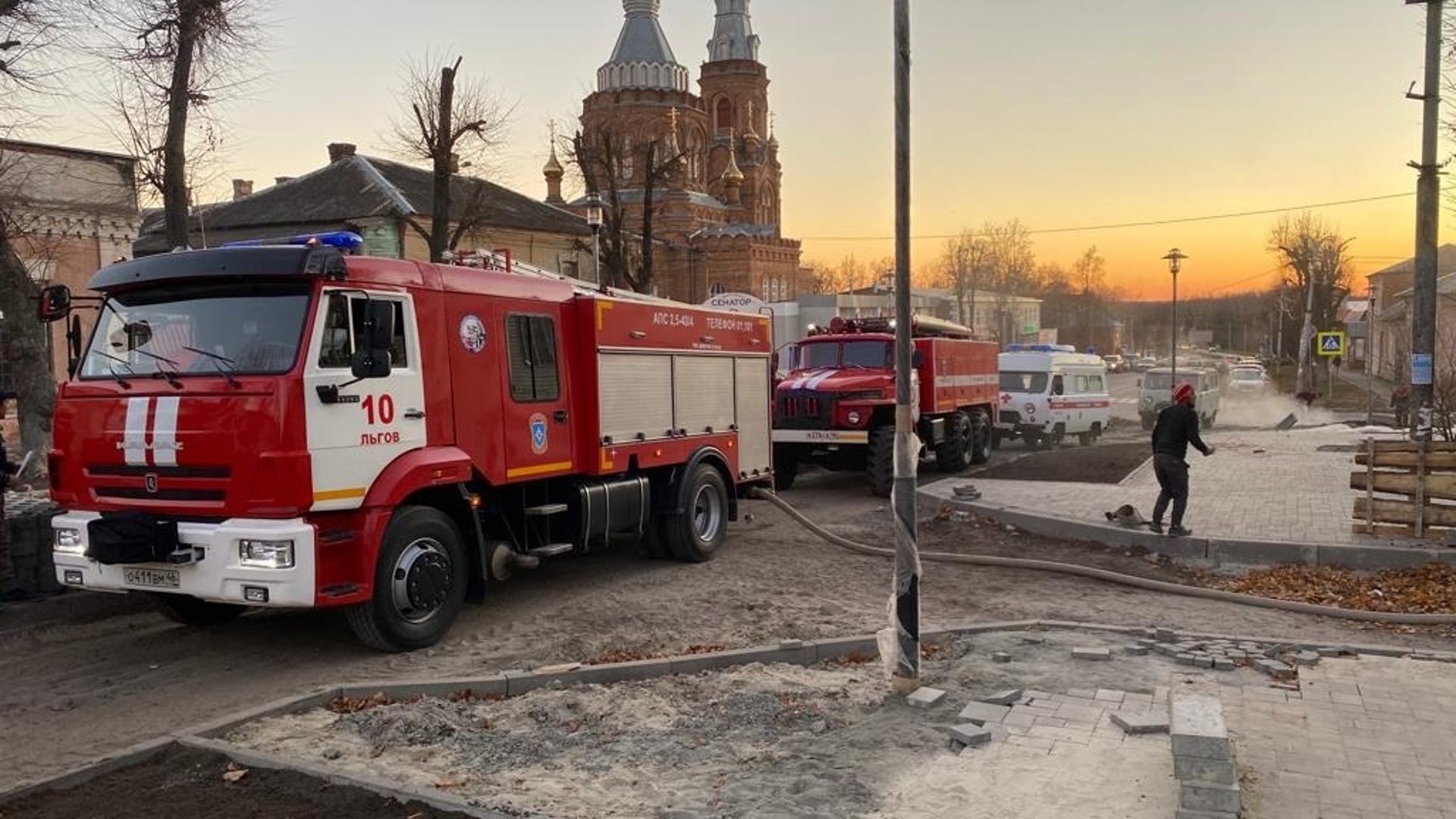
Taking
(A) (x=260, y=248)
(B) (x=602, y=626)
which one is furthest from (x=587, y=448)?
(A) (x=260, y=248)

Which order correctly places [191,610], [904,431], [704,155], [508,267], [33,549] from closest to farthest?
1. [904,431]
2. [191,610]
3. [33,549]
4. [508,267]
5. [704,155]

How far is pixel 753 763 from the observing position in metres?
4.88

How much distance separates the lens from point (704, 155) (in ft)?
206

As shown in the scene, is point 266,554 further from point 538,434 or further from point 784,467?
point 784,467

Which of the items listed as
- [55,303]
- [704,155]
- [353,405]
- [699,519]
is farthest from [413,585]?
[704,155]

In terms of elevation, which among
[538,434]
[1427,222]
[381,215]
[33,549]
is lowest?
[33,549]

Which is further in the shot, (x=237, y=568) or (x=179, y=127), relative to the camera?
(x=179, y=127)

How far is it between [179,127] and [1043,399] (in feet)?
63.8

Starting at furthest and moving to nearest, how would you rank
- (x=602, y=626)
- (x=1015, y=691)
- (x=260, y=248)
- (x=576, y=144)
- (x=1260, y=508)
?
(x=576, y=144) → (x=1260, y=508) → (x=602, y=626) → (x=260, y=248) → (x=1015, y=691)

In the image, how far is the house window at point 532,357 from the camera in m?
8.42

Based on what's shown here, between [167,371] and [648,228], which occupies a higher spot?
[648,228]

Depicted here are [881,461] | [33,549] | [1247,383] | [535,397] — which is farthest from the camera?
[1247,383]

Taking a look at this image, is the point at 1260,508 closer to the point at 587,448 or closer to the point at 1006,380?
the point at 587,448

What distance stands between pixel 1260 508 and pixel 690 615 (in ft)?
27.2
